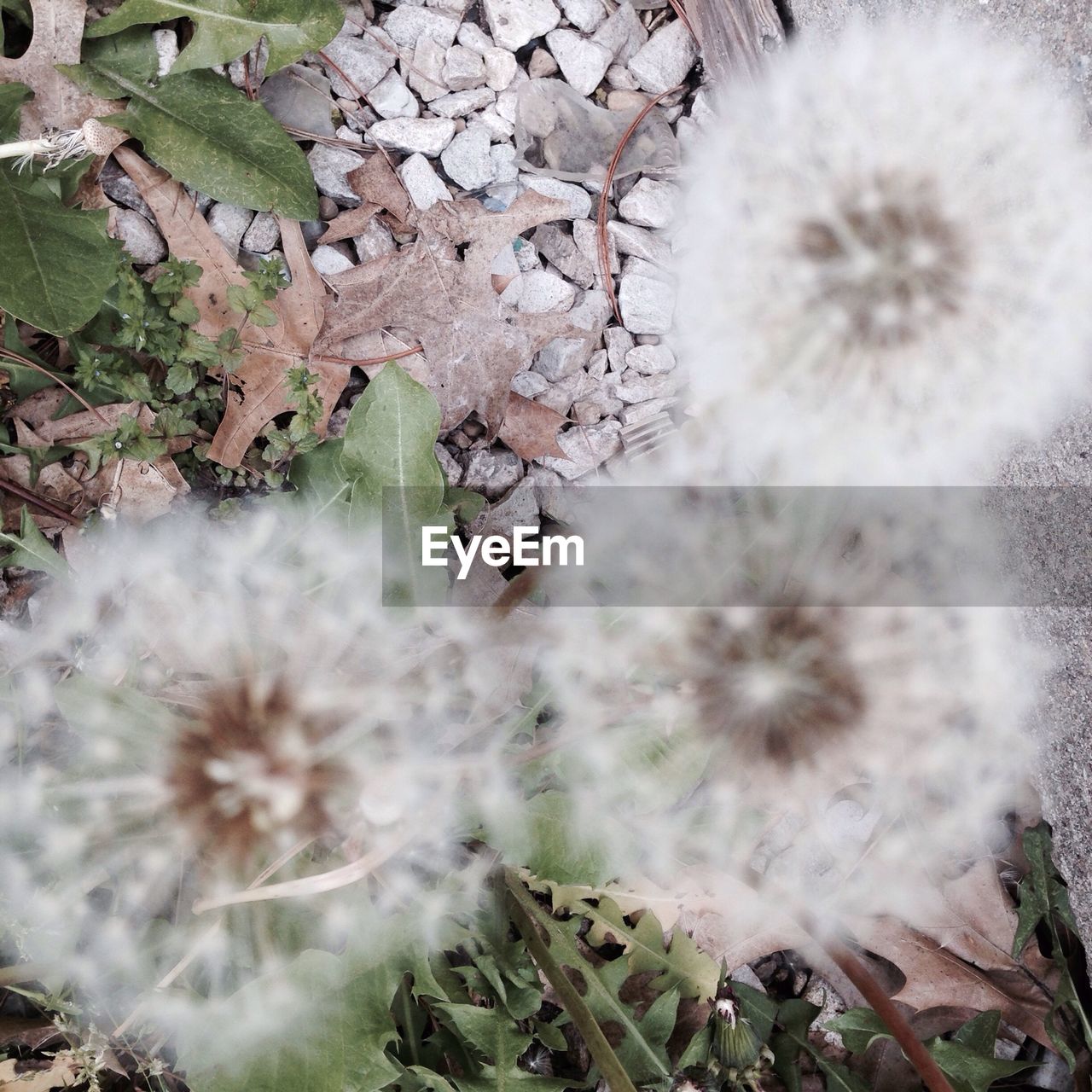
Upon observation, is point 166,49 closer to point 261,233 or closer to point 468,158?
point 261,233

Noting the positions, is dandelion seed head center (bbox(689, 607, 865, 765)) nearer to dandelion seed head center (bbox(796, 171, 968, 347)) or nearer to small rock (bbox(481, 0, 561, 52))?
dandelion seed head center (bbox(796, 171, 968, 347))

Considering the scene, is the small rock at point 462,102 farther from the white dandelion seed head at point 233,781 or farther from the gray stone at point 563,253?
the white dandelion seed head at point 233,781

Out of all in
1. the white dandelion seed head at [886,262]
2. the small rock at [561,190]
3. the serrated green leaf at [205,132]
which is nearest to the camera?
the white dandelion seed head at [886,262]

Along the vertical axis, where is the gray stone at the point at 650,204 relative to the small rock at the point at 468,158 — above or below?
below

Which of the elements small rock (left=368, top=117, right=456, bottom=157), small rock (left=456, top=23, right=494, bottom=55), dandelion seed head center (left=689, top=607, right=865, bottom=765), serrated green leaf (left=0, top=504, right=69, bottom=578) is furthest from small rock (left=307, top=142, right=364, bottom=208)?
dandelion seed head center (left=689, top=607, right=865, bottom=765)

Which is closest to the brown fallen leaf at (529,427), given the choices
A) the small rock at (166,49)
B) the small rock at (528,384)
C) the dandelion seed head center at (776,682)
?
the small rock at (528,384)

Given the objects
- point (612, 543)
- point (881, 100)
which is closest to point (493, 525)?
point (612, 543)

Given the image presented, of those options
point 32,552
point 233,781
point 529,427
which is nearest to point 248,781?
point 233,781
